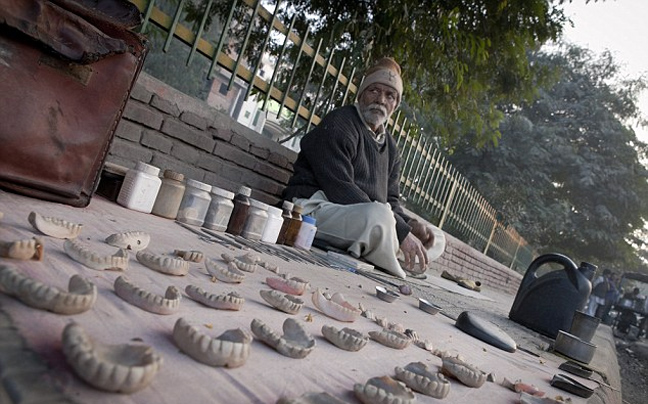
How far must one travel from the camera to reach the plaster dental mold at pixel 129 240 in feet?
4.08

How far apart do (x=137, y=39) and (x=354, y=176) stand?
7.88 feet

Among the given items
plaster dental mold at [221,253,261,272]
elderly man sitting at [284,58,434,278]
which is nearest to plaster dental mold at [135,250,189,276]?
plaster dental mold at [221,253,261,272]

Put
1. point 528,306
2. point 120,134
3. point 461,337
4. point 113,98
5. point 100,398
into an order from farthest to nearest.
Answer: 1. point 528,306
2. point 120,134
3. point 461,337
4. point 113,98
5. point 100,398

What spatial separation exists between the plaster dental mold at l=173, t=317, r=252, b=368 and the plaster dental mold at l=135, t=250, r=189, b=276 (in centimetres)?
41

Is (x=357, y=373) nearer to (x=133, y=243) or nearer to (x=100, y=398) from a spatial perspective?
(x=100, y=398)

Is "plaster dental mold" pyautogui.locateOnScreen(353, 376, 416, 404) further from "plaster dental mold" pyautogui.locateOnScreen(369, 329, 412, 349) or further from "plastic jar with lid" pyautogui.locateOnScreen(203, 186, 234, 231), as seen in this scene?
"plastic jar with lid" pyautogui.locateOnScreen(203, 186, 234, 231)

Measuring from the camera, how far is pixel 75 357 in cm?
55

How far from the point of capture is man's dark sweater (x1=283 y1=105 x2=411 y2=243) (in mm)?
3523

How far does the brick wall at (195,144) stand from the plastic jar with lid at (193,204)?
96 centimetres

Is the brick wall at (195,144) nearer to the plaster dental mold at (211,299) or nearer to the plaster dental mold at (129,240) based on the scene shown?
the plaster dental mold at (129,240)

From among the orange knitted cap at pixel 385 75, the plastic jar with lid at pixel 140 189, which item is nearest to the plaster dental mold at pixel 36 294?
the plastic jar with lid at pixel 140 189

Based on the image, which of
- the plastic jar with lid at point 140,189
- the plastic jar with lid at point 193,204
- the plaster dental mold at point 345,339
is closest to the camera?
the plaster dental mold at point 345,339

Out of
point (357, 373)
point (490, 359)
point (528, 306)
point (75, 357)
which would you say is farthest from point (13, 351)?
point (528, 306)

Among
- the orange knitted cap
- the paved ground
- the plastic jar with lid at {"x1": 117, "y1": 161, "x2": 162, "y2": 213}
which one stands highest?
the orange knitted cap
